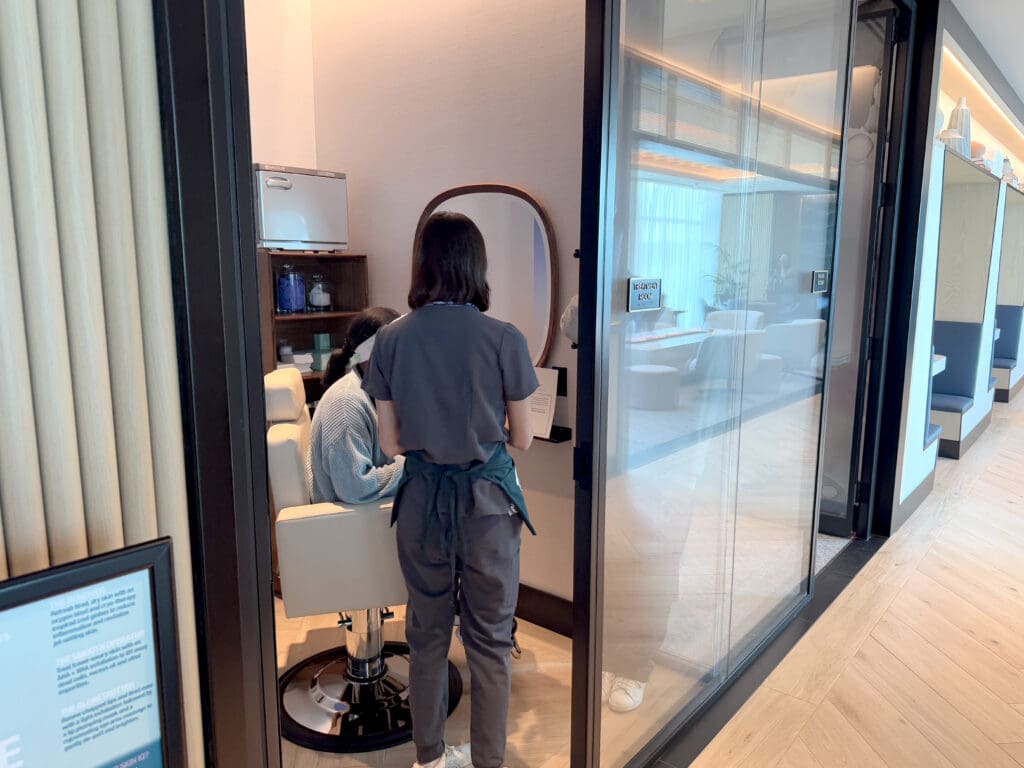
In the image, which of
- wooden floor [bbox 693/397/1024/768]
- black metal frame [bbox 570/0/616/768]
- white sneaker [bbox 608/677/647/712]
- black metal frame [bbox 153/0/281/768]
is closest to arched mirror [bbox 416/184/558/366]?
black metal frame [bbox 570/0/616/768]

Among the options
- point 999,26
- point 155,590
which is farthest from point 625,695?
point 999,26

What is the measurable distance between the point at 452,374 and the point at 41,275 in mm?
1073

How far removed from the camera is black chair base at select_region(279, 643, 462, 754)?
2203mm

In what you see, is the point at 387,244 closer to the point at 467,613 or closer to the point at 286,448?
the point at 286,448

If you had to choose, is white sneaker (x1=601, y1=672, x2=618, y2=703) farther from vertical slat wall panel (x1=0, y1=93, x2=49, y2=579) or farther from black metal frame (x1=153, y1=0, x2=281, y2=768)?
vertical slat wall panel (x1=0, y1=93, x2=49, y2=579)

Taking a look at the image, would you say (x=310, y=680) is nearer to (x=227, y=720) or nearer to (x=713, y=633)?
(x=713, y=633)

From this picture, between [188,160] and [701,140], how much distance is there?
1458 millimetres

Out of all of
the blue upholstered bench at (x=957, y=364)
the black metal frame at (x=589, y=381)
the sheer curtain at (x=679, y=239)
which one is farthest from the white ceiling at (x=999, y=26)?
the black metal frame at (x=589, y=381)

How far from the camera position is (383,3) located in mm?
3061

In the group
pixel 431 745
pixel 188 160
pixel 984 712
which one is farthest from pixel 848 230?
pixel 188 160

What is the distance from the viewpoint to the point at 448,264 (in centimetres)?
180

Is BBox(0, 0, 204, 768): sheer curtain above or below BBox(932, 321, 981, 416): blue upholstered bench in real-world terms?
above

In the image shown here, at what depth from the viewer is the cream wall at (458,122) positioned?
8.61ft

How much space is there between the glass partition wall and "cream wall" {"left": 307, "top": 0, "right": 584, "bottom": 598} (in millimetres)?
628
